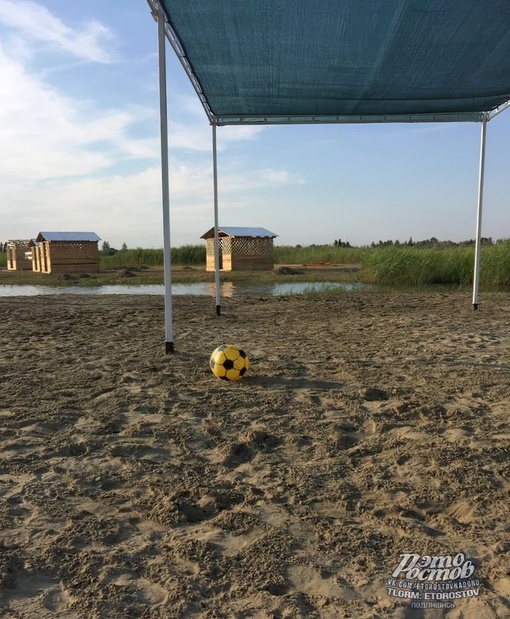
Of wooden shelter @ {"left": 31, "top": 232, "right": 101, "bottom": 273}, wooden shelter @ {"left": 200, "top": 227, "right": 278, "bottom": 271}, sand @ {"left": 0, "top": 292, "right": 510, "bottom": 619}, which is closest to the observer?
sand @ {"left": 0, "top": 292, "right": 510, "bottom": 619}

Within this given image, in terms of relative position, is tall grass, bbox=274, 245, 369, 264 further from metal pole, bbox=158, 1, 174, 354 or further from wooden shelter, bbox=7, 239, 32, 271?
metal pole, bbox=158, 1, 174, 354

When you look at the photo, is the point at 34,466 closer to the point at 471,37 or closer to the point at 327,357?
the point at 327,357

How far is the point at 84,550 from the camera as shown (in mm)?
2221

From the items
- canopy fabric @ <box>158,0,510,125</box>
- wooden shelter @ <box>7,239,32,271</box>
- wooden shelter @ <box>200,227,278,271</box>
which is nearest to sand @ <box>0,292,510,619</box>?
canopy fabric @ <box>158,0,510,125</box>

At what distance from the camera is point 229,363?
16.2 feet

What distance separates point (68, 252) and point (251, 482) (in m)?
27.7

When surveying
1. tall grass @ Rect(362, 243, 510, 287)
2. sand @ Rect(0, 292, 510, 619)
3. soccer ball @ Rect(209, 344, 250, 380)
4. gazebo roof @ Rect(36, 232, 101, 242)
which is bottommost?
sand @ Rect(0, 292, 510, 619)

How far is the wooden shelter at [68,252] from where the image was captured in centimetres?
2783

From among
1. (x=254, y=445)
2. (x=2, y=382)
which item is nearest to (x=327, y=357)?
(x=254, y=445)

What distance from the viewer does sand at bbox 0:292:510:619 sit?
1.96 m

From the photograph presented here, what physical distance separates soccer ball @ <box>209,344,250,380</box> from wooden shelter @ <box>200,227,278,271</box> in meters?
21.3

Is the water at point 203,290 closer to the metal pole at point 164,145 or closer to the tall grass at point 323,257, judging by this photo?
the metal pole at point 164,145

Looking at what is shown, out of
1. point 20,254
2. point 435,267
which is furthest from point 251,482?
point 20,254

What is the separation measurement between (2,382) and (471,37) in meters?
6.16
